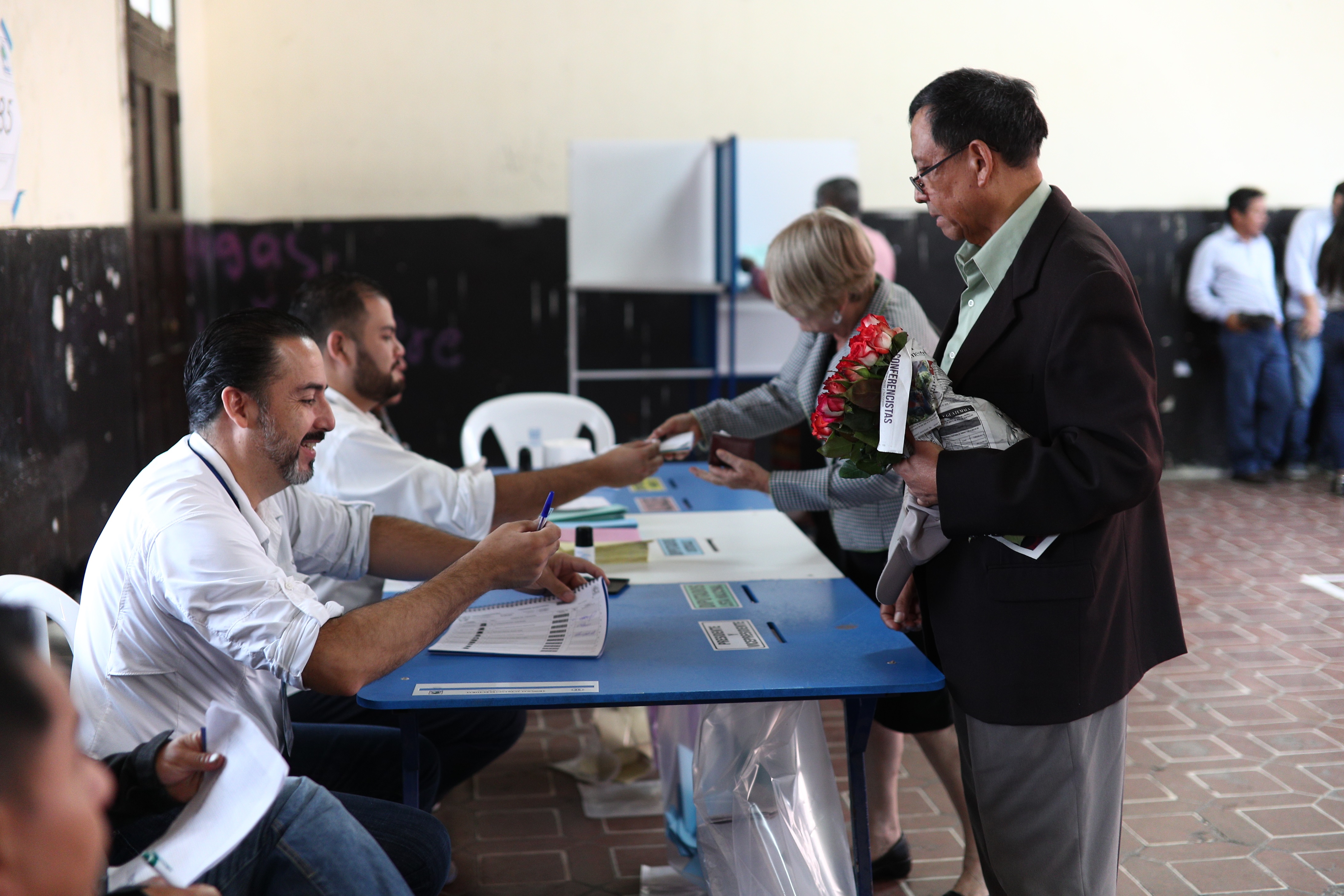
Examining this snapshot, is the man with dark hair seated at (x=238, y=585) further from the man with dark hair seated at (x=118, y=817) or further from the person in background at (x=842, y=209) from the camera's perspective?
the person in background at (x=842, y=209)

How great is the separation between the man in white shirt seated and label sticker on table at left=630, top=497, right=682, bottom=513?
97 cm

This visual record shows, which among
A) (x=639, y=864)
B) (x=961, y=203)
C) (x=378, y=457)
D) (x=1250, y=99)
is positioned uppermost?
(x=1250, y=99)

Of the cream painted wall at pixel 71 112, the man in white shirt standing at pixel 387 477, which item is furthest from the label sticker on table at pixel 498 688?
the cream painted wall at pixel 71 112

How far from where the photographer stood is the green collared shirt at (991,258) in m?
1.67

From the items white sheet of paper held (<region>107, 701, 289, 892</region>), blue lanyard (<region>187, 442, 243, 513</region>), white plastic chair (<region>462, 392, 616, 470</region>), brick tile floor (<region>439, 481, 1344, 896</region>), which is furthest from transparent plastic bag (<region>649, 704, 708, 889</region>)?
white plastic chair (<region>462, 392, 616, 470</region>)

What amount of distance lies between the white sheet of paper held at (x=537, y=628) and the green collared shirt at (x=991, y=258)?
772mm

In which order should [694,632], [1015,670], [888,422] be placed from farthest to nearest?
[694,632] → [1015,670] → [888,422]

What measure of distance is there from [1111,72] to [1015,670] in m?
6.01

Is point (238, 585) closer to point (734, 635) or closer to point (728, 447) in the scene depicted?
point (734, 635)

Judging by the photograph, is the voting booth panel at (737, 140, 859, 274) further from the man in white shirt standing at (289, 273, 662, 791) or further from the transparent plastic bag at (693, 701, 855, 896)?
the transparent plastic bag at (693, 701, 855, 896)

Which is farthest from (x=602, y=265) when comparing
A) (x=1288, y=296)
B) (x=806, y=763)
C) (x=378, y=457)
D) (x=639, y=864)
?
(x=1288, y=296)

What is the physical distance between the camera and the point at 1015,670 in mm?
1667

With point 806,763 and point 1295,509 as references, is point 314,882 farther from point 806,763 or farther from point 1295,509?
point 1295,509

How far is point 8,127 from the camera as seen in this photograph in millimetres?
2684
